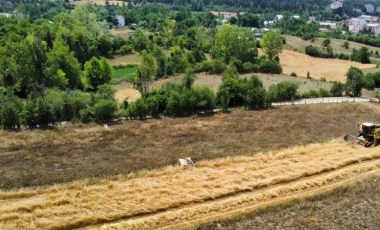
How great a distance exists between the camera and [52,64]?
54250 millimetres

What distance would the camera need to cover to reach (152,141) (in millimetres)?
35406

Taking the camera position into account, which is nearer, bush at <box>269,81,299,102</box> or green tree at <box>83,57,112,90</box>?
bush at <box>269,81,299,102</box>

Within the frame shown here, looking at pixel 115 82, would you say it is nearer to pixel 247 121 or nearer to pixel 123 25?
pixel 247 121

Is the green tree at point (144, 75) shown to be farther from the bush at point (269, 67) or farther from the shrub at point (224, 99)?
the bush at point (269, 67)

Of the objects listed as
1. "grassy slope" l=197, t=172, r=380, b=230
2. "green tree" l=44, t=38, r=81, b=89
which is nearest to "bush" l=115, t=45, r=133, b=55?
"green tree" l=44, t=38, r=81, b=89

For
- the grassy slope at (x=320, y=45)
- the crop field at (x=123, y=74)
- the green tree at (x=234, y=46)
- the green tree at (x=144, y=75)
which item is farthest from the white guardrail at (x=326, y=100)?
the grassy slope at (x=320, y=45)

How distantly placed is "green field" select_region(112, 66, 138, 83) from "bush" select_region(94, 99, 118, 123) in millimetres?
20696

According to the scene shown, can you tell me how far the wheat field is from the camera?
2311 centimetres

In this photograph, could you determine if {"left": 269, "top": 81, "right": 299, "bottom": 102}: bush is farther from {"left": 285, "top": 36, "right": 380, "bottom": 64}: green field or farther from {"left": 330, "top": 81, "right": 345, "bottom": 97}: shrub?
{"left": 285, "top": 36, "right": 380, "bottom": 64}: green field

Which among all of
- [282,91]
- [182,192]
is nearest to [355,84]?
[282,91]

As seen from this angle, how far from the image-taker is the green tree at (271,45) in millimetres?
75562

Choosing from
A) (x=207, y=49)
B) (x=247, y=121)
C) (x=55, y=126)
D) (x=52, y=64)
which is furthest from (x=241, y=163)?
(x=207, y=49)

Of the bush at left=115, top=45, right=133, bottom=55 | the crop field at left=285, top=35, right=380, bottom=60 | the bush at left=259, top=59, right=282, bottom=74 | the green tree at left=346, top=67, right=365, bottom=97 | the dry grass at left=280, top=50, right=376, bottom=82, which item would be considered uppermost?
the green tree at left=346, top=67, right=365, bottom=97

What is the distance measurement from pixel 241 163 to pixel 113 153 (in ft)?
30.6
